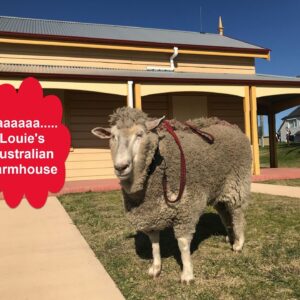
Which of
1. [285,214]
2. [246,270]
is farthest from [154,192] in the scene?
[285,214]

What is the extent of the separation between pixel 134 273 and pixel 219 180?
1.41 meters

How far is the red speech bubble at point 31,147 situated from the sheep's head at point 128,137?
1063mm

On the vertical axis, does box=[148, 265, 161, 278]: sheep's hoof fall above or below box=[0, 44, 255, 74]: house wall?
below

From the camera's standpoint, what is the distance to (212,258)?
16.3 feet

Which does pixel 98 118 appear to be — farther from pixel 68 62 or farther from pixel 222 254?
pixel 222 254

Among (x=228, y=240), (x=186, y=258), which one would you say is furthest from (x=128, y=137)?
(x=228, y=240)

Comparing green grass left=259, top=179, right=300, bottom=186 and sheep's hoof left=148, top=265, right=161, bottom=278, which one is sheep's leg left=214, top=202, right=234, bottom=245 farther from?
green grass left=259, top=179, right=300, bottom=186

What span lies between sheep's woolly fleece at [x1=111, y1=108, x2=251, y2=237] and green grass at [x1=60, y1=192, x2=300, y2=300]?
1.90 ft

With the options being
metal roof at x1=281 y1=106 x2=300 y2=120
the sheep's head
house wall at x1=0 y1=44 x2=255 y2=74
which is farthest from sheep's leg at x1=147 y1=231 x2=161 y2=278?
metal roof at x1=281 y1=106 x2=300 y2=120

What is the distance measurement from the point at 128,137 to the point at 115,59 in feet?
39.2

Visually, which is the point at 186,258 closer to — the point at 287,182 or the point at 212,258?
the point at 212,258

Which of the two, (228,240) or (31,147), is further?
(228,240)

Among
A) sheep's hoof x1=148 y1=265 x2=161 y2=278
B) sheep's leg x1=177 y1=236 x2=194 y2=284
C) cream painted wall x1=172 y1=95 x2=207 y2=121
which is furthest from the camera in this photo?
cream painted wall x1=172 y1=95 x2=207 y2=121

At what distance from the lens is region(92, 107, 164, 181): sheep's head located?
3.47m
